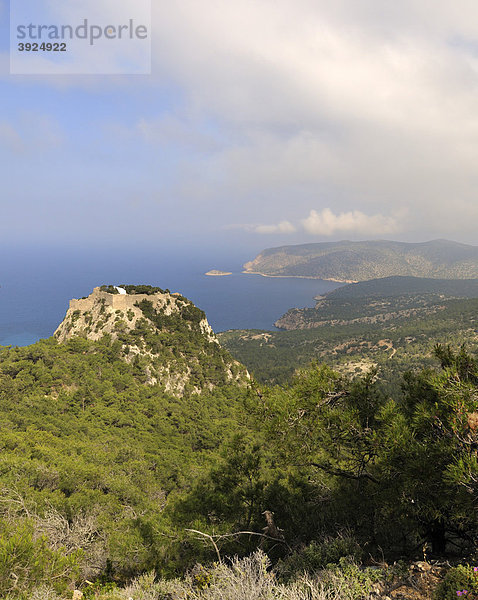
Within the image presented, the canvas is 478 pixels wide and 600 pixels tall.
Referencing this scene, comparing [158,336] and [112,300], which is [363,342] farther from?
[112,300]

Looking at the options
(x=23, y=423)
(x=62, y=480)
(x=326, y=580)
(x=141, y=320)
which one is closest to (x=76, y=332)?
(x=141, y=320)

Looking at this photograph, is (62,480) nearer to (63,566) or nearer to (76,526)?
(76,526)

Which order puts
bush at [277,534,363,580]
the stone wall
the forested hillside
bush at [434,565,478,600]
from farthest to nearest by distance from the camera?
1. the stone wall
2. bush at [277,534,363,580]
3. the forested hillside
4. bush at [434,565,478,600]

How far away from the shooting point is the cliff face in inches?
1480

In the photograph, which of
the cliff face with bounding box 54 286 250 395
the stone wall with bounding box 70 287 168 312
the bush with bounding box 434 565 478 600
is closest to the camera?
the bush with bounding box 434 565 478 600

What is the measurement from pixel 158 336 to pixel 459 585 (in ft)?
128

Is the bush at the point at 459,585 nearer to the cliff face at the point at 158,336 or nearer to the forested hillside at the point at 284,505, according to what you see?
the forested hillside at the point at 284,505

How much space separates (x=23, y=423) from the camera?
21.6 m

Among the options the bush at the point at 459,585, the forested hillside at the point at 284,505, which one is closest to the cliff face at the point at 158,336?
the forested hillside at the point at 284,505

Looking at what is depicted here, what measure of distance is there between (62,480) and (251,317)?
538 ft

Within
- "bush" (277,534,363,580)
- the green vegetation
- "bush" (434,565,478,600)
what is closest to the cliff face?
the green vegetation

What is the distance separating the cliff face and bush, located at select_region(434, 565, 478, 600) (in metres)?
33.4

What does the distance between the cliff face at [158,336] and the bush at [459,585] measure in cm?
3343

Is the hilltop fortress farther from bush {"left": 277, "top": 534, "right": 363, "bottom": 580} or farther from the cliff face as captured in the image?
bush {"left": 277, "top": 534, "right": 363, "bottom": 580}
